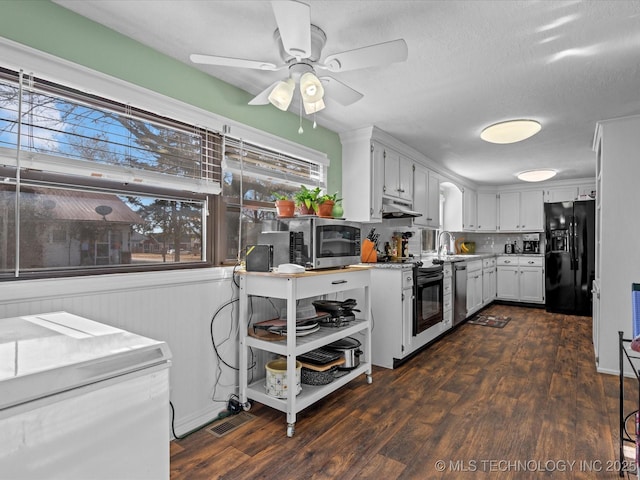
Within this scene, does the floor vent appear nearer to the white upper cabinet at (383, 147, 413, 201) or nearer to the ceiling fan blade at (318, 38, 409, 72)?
the ceiling fan blade at (318, 38, 409, 72)

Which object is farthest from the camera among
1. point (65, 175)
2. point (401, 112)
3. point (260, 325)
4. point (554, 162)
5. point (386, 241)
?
point (554, 162)

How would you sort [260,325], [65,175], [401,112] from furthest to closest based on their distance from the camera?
[401,112]
[260,325]
[65,175]

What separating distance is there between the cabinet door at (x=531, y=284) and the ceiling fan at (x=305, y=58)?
18.1 ft

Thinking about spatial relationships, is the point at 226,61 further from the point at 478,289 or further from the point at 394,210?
the point at 478,289

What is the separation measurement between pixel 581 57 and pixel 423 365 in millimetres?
2656

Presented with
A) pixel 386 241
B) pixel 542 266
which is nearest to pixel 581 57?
pixel 386 241

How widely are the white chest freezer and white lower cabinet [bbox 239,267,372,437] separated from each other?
1156mm

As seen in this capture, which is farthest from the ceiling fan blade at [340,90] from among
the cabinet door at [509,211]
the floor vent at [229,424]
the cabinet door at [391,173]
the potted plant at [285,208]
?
the cabinet door at [509,211]

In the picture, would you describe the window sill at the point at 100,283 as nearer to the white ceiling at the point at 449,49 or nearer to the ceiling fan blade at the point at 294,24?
the white ceiling at the point at 449,49

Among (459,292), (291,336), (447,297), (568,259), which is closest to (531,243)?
(568,259)

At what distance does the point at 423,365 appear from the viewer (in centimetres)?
334

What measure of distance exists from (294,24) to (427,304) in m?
3.02

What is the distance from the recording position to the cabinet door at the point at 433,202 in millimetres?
4770

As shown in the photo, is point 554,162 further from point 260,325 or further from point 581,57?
point 260,325
